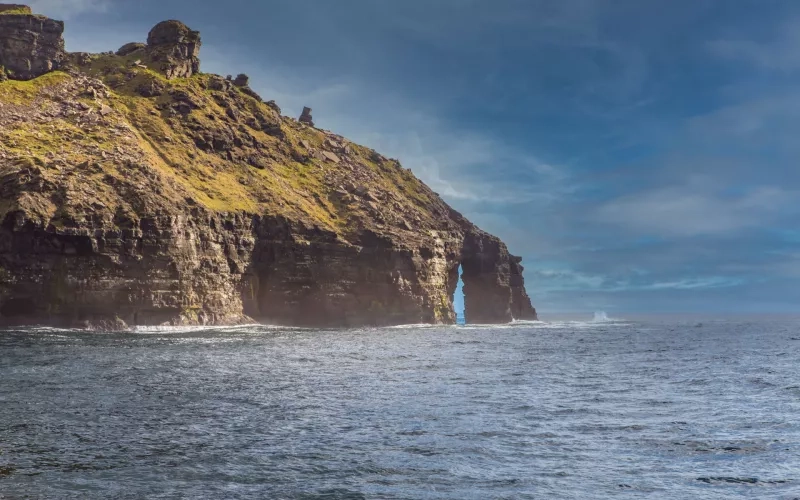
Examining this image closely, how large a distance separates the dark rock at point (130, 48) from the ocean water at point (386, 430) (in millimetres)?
156834

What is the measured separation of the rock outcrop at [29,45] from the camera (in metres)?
145

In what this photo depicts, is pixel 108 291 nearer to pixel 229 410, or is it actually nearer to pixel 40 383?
pixel 40 383

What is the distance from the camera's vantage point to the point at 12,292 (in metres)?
91.3

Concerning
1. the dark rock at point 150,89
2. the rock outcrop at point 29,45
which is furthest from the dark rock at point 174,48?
the rock outcrop at point 29,45

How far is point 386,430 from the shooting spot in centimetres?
2839

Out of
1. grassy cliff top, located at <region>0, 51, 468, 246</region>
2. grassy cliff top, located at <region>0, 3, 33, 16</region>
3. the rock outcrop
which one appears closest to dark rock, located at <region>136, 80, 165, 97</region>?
grassy cliff top, located at <region>0, 51, 468, 246</region>

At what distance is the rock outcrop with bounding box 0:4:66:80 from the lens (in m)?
145

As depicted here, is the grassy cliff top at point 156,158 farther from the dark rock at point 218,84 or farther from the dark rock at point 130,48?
the dark rock at point 130,48

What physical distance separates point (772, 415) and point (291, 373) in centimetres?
3272

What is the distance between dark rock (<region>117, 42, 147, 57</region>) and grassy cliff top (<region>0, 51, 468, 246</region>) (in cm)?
639

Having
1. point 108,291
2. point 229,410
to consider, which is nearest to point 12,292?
point 108,291

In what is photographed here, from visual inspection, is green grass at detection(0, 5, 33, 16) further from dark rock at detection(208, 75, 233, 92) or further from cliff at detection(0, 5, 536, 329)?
dark rock at detection(208, 75, 233, 92)

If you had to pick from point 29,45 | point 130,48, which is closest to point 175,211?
point 29,45

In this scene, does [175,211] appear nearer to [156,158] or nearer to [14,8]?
[156,158]
